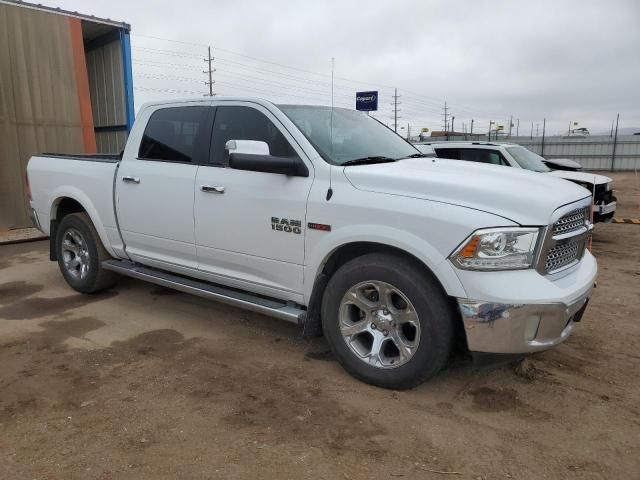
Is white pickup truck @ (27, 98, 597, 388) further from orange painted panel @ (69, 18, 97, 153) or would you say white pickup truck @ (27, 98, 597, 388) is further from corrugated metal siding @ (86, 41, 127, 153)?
corrugated metal siding @ (86, 41, 127, 153)

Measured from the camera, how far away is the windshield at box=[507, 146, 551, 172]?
935 cm

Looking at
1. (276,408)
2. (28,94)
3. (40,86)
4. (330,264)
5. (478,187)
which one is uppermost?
(40,86)

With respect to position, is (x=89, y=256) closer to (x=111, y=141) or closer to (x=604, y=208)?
(x=111, y=141)

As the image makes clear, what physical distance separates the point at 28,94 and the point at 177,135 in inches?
261

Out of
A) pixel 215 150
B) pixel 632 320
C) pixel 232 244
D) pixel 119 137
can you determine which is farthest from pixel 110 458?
pixel 119 137

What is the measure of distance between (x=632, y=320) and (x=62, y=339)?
4.98 meters

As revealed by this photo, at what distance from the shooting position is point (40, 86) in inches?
378

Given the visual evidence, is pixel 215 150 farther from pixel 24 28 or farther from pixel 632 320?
pixel 24 28

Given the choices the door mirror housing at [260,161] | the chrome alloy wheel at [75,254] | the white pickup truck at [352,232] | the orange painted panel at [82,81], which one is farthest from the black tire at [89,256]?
the orange painted panel at [82,81]

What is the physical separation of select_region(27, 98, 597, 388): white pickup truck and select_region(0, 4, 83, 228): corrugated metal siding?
569 centimetres

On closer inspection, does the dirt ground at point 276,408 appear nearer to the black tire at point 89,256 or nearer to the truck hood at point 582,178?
the black tire at point 89,256

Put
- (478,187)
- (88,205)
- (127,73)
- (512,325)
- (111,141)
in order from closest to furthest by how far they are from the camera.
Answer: (512,325) → (478,187) → (88,205) → (127,73) → (111,141)

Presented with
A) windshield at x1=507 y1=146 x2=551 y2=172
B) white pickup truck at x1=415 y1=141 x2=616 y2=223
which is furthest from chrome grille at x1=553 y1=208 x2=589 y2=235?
windshield at x1=507 y1=146 x2=551 y2=172

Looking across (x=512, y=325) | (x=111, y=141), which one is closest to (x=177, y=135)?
(x=512, y=325)
